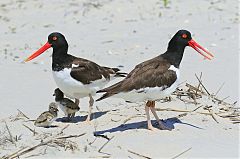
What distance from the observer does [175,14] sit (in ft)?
43.5

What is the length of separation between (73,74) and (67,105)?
0.41 metres

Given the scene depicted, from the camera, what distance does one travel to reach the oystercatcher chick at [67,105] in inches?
270

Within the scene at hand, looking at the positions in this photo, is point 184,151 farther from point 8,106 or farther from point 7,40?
point 7,40

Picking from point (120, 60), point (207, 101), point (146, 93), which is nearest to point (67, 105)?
point (146, 93)

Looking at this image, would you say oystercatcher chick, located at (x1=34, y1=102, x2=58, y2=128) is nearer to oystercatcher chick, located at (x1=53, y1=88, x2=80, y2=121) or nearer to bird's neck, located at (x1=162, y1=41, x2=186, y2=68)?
oystercatcher chick, located at (x1=53, y1=88, x2=80, y2=121)

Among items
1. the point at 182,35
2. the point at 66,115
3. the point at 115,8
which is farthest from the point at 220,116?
the point at 115,8

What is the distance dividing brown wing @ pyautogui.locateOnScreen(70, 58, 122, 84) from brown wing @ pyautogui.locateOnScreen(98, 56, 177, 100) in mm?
613

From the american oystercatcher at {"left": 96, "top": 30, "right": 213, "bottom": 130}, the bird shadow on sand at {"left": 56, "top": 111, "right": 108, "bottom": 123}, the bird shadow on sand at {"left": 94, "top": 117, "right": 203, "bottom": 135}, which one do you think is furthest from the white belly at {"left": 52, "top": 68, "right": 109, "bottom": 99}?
the bird shadow on sand at {"left": 94, "top": 117, "right": 203, "bottom": 135}

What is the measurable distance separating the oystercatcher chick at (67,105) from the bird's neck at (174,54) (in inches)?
49.9

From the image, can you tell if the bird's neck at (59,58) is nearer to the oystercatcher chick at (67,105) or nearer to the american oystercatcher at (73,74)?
the american oystercatcher at (73,74)

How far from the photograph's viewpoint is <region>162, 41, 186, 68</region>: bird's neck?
6.58 metres

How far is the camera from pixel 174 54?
6.64 metres

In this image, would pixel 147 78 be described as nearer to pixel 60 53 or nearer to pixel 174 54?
pixel 174 54

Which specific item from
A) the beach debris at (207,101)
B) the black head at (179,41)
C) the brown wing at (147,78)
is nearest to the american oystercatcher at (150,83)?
the brown wing at (147,78)
